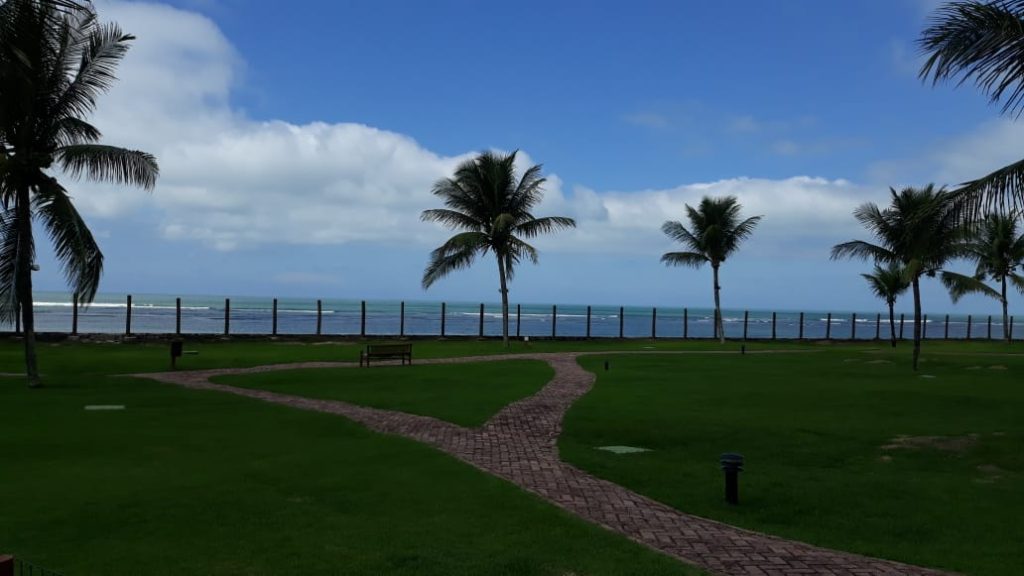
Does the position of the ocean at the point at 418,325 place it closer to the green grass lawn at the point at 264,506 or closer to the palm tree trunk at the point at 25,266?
Result: the palm tree trunk at the point at 25,266

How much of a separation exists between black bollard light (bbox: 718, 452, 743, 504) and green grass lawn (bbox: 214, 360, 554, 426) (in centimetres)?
644

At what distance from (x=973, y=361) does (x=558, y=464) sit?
27.9 metres

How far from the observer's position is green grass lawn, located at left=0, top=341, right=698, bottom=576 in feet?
21.9

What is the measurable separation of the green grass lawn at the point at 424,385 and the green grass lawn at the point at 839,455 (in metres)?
2.33

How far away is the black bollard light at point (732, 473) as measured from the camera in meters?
9.06

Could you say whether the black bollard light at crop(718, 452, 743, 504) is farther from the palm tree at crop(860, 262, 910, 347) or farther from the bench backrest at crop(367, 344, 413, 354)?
the palm tree at crop(860, 262, 910, 347)

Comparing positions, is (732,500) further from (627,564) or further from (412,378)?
(412,378)

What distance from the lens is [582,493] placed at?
31.2 feet

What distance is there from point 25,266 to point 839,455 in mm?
19385

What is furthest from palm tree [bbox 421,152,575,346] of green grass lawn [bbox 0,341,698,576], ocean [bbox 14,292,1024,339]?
green grass lawn [bbox 0,341,698,576]

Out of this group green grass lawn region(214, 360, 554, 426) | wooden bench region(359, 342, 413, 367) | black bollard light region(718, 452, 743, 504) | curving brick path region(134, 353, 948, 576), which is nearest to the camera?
curving brick path region(134, 353, 948, 576)

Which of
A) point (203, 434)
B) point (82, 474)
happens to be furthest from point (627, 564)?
point (203, 434)

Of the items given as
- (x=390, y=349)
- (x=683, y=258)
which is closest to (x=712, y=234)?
(x=683, y=258)

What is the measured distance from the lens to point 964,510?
877 centimetres
